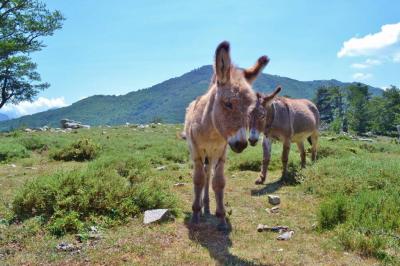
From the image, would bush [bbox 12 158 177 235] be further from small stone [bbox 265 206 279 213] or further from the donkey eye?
the donkey eye

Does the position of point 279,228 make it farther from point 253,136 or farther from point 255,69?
point 255,69

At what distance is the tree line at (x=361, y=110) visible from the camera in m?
75.2

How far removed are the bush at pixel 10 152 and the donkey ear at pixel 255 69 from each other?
40.1 feet

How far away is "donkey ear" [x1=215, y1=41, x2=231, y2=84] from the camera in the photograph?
5.03 meters

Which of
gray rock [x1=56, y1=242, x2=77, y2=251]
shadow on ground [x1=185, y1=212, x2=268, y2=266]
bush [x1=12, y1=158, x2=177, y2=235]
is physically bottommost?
shadow on ground [x1=185, y1=212, x2=268, y2=266]

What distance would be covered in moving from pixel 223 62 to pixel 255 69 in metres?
0.79

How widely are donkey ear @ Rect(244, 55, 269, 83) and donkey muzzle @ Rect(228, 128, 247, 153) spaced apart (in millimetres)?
1213

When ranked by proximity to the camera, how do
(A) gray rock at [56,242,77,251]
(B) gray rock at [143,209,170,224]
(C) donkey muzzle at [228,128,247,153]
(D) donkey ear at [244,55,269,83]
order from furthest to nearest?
1. (B) gray rock at [143,209,170,224]
2. (D) donkey ear at [244,55,269,83]
3. (A) gray rock at [56,242,77,251]
4. (C) donkey muzzle at [228,128,247,153]

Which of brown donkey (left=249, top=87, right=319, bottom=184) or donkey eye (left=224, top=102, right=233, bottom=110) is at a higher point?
donkey eye (left=224, top=102, right=233, bottom=110)

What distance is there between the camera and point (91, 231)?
19.9 ft

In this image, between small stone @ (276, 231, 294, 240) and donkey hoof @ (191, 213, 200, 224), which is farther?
donkey hoof @ (191, 213, 200, 224)

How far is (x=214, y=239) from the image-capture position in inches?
237

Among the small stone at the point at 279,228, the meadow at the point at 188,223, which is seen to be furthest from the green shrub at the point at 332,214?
the small stone at the point at 279,228

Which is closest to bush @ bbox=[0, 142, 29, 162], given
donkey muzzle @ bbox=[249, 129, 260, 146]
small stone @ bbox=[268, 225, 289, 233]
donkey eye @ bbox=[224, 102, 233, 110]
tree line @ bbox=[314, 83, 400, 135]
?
small stone @ bbox=[268, 225, 289, 233]
